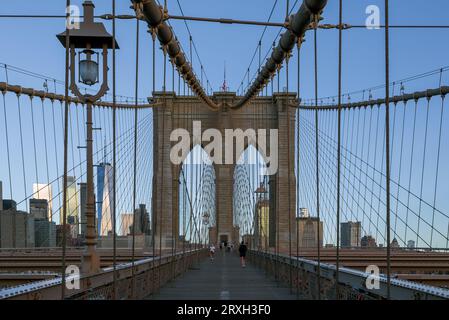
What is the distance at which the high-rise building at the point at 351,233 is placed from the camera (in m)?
30.3

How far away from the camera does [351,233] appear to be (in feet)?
105

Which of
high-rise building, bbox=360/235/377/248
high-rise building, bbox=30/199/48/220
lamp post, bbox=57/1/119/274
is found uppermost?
lamp post, bbox=57/1/119/274

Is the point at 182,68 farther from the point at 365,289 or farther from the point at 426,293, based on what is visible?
the point at 426,293

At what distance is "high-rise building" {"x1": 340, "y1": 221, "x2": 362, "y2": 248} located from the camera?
30.3 m

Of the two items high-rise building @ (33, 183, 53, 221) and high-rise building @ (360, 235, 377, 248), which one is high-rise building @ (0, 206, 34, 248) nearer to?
high-rise building @ (33, 183, 53, 221)

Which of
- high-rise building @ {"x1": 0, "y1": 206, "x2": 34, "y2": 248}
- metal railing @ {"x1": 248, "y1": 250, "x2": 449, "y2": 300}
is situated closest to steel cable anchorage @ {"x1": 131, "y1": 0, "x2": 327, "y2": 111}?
metal railing @ {"x1": 248, "y1": 250, "x2": 449, "y2": 300}

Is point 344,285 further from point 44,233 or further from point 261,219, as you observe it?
point 261,219

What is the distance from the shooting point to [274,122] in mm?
50094

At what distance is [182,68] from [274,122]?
1364 inches

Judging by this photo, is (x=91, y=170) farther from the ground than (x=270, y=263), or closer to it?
farther from the ground

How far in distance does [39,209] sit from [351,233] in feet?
47.2

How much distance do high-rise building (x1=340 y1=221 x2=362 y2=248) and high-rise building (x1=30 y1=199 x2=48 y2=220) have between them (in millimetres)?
12737

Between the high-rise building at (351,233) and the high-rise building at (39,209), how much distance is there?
12.7m
